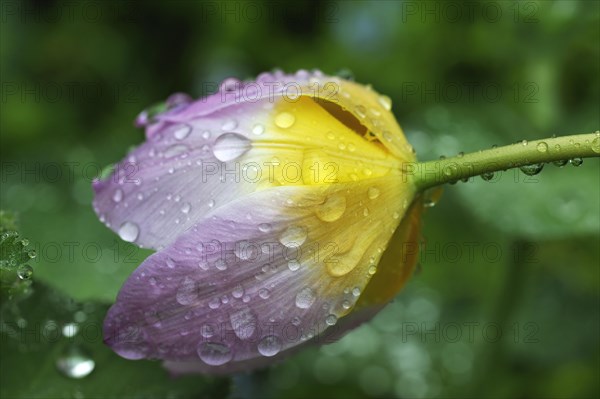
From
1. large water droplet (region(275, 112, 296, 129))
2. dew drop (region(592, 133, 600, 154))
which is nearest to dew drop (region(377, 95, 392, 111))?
large water droplet (region(275, 112, 296, 129))

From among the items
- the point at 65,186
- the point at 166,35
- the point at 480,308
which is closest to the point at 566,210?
the point at 480,308

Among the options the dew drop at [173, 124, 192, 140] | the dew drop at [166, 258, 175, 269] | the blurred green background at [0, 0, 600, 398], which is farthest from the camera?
the blurred green background at [0, 0, 600, 398]

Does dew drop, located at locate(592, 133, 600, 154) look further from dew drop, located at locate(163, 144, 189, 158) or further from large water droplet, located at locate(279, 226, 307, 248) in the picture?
dew drop, located at locate(163, 144, 189, 158)

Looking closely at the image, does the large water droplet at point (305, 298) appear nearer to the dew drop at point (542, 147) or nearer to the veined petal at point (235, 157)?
the veined petal at point (235, 157)

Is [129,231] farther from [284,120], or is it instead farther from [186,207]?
[284,120]

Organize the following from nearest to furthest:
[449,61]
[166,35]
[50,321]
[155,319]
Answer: [155,319], [50,321], [449,61], [166,35]

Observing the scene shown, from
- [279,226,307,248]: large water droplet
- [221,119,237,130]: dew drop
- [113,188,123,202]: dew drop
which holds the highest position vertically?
[221,119,237,130]: dew drop

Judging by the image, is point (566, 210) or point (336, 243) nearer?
point (336, 243)

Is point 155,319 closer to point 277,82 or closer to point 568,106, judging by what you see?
point 277,82
